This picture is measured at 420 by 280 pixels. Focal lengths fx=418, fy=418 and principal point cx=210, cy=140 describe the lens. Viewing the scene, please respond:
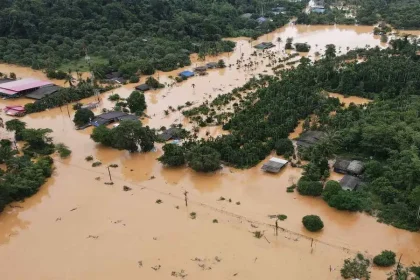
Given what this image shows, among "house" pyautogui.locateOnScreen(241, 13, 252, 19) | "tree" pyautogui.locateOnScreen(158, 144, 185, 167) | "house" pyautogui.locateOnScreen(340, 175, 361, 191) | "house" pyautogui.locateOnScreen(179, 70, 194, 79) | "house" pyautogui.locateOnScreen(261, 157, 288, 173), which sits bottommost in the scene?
"house" pyautogui.locateOnScreen(340, 175, 361, 191)

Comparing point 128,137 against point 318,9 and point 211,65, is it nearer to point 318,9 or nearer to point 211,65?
point 211,65

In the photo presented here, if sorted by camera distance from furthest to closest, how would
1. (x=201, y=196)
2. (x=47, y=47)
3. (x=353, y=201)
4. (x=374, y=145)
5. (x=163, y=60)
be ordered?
(x=47, y=47), (x=163, y=60), (x=374, y=145), (x=201, y=196), (x=353, y=201)

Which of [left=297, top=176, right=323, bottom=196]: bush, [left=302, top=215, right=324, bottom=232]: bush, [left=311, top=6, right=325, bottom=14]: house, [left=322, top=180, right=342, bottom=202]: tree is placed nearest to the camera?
[left=302, top=215, right=324, bottom=232]: bush

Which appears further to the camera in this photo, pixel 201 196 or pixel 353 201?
pixel 201 196

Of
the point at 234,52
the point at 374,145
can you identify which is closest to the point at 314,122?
the point at 374,145

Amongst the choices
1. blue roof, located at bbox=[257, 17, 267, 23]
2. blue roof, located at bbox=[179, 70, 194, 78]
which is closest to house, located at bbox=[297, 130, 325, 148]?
blue roof, located at bbox=[179, 70, 194, 78]

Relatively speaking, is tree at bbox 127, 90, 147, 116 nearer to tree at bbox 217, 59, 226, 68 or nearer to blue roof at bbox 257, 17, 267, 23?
tree at bbox 217, 59, 226, 68

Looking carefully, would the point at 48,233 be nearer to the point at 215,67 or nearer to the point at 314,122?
the point at 314,122
